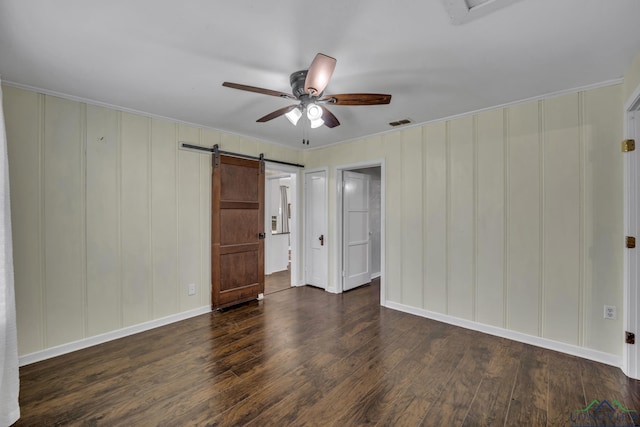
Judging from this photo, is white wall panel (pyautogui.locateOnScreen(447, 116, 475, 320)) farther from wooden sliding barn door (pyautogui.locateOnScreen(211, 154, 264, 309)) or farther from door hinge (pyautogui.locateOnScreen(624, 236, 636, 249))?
wooden sliding barn door (pyautogui.locateOnScreen(211, 154, 264, 309))

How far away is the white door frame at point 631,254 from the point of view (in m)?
2.25

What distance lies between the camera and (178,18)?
170cm

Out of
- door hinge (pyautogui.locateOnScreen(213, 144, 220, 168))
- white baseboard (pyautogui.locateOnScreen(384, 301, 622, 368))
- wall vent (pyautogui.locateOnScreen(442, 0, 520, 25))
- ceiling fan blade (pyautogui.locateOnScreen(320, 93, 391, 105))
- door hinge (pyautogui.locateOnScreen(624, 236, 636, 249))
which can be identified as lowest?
white baseboard (pyautogui.locateOnScreen(384, 301, 622, 368))

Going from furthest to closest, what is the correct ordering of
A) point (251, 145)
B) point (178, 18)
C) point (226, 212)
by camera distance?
1. point (251, 145)
2. point (226, 212)
3. point (178, 18)

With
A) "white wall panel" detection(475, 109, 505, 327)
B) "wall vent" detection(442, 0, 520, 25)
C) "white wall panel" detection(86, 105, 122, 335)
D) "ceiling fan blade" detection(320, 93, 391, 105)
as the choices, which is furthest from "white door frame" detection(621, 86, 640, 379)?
"white wall panel" detection(86, 105, 122, 335)

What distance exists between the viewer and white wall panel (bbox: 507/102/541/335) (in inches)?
112

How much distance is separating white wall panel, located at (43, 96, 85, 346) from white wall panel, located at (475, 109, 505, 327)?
4.20 meters


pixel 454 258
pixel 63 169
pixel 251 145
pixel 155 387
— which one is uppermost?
pixel 251 145

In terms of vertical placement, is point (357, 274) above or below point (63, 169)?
below

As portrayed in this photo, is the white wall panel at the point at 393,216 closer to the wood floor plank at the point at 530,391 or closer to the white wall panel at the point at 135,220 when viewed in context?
the wood floor plank at the point at 530,391

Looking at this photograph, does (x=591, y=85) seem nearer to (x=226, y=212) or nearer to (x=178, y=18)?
(x=178, y=18)

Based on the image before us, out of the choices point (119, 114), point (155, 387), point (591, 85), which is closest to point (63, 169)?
point (119, 114)

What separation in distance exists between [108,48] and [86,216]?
172 centimetres

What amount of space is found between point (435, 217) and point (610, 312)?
173cm
